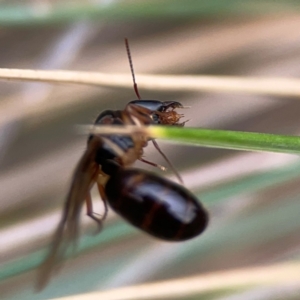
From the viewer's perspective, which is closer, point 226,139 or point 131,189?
point 226,139

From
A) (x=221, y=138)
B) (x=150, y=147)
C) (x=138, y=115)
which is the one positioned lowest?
(x=221, y=138)

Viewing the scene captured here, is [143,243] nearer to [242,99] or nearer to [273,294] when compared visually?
[273,294]

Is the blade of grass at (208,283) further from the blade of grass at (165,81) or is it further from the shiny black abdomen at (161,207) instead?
the blade of grass at (165,81)

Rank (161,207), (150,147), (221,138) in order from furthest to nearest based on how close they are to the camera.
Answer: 1. (150,147)
2. (161,207)
3. (221,138)

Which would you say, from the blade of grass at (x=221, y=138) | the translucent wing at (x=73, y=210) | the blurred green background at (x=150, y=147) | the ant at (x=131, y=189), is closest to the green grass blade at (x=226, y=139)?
the blade of grass at (x=221, y=138)

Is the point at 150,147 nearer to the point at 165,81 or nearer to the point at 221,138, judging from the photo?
the point at 165,81

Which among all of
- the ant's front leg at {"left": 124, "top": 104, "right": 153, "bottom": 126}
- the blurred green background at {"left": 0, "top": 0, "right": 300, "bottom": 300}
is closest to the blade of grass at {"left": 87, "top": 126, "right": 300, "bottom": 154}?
the ant's front leg at {"left": 124, "top": 104, "right": 153, "bottom": 126}

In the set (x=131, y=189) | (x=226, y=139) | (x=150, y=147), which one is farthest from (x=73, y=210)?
(x=150, y=147)
